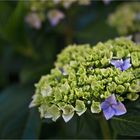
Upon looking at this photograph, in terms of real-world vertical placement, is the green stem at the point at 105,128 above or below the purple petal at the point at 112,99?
below

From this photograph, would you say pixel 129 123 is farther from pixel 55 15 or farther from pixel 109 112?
pixel 55 15

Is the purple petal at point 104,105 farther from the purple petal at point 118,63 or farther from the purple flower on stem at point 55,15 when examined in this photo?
the purple flower on stem at point 55,15

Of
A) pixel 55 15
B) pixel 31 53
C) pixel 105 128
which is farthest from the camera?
pixel 31 53

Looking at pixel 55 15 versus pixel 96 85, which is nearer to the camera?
pixel 96 85

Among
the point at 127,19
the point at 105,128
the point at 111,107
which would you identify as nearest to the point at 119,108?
the point at 111,107

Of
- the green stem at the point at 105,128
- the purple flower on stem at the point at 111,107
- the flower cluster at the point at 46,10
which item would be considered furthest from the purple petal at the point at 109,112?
the flower cluster at the point at 46,10

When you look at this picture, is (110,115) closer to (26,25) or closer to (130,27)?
(130,27)

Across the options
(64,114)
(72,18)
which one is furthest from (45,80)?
(72,18)

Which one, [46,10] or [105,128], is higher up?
[46,10]
